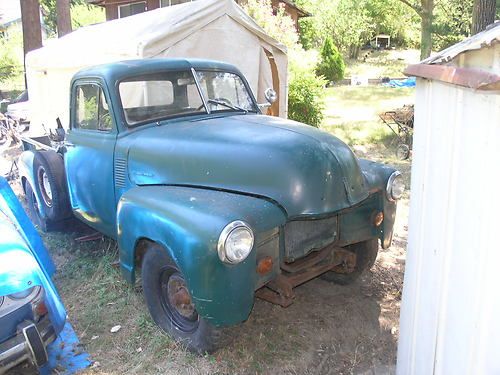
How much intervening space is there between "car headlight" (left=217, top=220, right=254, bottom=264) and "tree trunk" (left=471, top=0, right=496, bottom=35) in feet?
21.5

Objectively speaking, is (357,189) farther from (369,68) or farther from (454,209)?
(369,68)

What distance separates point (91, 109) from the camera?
4445 millimetres

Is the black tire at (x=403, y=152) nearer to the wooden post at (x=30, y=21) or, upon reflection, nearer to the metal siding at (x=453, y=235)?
the metal siding at (x=453, y=235)

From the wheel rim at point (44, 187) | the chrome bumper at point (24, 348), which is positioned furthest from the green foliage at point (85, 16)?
the chrome bumper at point (24, 348)

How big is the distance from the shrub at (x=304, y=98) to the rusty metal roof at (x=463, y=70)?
Answer: 8973mm

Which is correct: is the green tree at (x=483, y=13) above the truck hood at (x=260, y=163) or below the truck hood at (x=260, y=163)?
above

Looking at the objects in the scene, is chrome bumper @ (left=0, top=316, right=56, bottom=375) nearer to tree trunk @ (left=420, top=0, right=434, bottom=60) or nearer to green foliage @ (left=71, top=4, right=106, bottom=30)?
tree trunk @ (left=420, top=0, right=434, bottom=60)

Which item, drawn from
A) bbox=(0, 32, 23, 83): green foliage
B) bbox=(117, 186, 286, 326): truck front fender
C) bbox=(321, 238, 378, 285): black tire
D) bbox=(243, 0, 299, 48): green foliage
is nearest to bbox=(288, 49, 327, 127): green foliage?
bbox=(243, 0, 299, 48): green foliage

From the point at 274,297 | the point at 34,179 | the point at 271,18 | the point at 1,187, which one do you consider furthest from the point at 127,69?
the point at 271,18

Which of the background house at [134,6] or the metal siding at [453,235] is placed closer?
the metal siding at [453,235]

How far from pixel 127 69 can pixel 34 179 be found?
2.00 m

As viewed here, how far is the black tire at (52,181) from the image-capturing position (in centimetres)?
500

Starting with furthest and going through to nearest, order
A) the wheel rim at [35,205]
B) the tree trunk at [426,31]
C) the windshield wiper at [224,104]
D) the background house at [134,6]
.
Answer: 1. the background house at [134,6]
2. the tree trunk at [426,31]
3. the wheel rim at [35,205]
4. the windshield wiper at [224,104]

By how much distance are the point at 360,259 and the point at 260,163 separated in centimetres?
144
